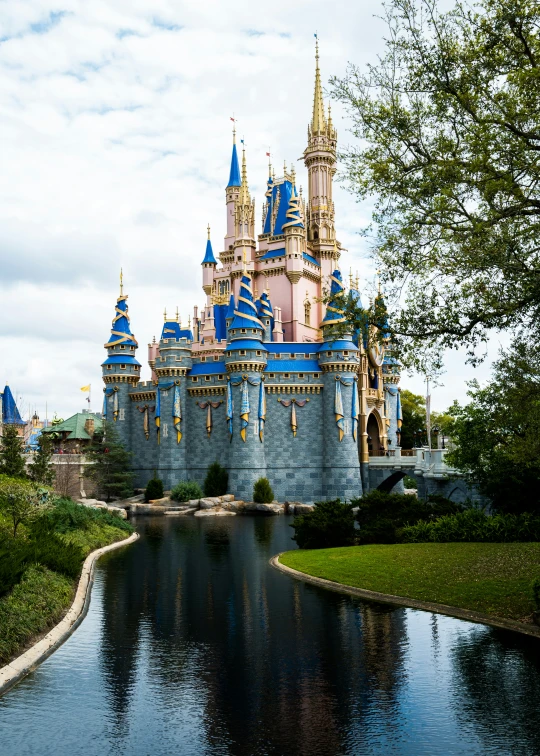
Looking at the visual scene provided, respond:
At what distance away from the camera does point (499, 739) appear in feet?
28.1

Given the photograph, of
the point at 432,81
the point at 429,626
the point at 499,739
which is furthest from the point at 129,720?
the point at 432,81

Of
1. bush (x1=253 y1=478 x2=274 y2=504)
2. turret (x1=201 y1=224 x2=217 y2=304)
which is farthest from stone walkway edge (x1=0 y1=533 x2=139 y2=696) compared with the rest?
turret (x1=201 y1=224 x2=217 y2=304)

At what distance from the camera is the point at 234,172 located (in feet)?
228

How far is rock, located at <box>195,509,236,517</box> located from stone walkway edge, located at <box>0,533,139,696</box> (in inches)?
990

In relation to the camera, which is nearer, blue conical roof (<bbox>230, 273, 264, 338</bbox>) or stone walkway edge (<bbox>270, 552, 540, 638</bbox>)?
stone walkway edge (<bbox>270, 552, 540, 638</bbox>)

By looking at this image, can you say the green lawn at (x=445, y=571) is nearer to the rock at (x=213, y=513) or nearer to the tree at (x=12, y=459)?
the tree at (x=12, y=459)

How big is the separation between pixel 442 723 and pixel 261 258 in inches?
2264

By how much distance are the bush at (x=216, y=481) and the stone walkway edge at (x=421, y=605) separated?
99.8 ft

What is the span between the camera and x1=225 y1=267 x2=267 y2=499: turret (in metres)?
50.4

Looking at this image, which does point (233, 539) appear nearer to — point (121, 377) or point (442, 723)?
point (442, 723)

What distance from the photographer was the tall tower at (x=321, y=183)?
215ft

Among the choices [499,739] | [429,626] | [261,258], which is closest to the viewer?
[499,739]

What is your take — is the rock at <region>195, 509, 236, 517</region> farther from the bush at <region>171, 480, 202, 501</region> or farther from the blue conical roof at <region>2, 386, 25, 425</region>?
the blue conical roof at <region>2, 386, 25, 425</region>

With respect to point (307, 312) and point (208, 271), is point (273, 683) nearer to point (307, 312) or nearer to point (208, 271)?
point (307, 312)
